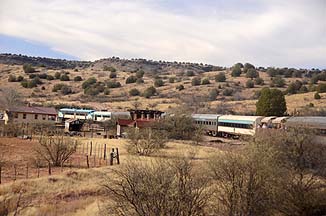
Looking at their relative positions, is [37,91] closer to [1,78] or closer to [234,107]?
[1,78]

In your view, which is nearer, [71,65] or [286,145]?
[286,145]

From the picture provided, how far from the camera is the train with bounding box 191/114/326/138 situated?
3159 cm

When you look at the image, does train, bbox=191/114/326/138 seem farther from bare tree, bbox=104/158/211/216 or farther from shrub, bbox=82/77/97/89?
shrub, bbox=82/77/97/89

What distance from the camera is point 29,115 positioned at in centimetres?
6669

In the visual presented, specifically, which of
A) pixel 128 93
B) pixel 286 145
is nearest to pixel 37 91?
pixel 128 93

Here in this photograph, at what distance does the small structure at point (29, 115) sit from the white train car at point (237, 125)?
2877 cm

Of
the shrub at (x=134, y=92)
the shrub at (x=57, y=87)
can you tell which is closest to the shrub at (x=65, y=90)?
the shrub at (x=57, y=87)

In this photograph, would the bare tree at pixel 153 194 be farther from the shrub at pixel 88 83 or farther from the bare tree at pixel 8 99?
the shrub at pixel 88 83

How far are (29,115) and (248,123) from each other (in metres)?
36.7

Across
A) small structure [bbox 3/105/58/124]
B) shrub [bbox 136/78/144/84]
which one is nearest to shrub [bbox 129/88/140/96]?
shrub [bbox 136/78/144/84]

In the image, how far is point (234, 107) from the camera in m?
79.9

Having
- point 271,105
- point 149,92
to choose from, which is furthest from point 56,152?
point 149,92

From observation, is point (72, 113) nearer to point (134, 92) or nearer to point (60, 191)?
point (134, 92)

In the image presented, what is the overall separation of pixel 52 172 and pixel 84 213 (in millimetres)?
8334
